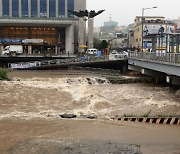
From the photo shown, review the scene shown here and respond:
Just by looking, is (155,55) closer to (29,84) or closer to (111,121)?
(29,84)

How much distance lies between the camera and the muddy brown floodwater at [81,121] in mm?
18844

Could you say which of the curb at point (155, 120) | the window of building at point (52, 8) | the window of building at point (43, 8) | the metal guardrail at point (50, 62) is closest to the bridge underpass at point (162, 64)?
the curb at point (155, 120)

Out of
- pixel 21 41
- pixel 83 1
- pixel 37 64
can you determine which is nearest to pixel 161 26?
pixel 83 1

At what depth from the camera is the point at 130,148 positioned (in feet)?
60.2

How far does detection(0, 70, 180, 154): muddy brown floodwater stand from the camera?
18844mm

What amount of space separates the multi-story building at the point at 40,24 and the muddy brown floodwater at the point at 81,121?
5605 cm

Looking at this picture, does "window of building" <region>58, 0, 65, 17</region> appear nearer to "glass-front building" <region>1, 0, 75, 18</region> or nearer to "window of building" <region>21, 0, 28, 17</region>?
"glass-front building" <region>1, 0, 75, 18</region>

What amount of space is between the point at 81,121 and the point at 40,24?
76110 millimetres

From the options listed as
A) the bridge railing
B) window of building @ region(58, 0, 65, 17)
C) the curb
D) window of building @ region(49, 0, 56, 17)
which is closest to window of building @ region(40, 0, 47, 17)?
window of building @ region(49, 0, 56, 17)

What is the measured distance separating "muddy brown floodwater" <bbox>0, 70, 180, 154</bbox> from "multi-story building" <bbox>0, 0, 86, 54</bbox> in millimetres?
56046

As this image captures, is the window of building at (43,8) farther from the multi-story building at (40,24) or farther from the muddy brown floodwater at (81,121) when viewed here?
the muddy brown floodwater at (81,121)

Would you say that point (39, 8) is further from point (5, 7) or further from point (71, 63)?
point (71, 63)

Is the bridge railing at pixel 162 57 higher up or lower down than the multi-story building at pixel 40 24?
lower down

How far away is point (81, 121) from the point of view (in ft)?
81.1
